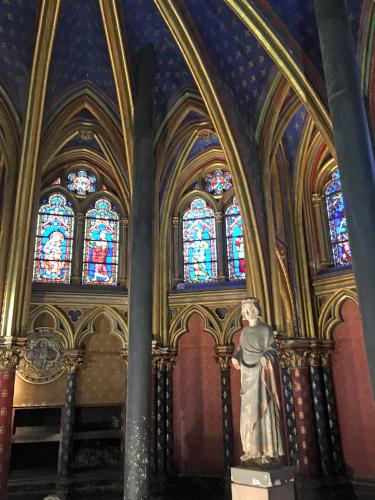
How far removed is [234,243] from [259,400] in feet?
36.3

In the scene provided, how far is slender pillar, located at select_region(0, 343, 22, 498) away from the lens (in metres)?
11.3

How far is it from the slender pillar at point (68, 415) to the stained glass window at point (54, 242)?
2590 millimetres

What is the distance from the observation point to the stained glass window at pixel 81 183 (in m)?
17.2

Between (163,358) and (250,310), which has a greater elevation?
(163,358)

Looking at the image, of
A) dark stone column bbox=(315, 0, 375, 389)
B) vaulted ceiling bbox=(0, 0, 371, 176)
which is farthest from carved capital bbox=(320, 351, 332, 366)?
dark stone column bbox=(315, 0, 375, 389)

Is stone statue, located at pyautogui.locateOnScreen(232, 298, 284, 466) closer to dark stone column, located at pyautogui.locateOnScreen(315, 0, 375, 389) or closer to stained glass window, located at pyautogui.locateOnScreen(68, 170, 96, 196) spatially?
dark stone column, located at pyautogui.locateOnScreen(315, 0, 375, 389)

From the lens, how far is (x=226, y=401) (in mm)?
14844

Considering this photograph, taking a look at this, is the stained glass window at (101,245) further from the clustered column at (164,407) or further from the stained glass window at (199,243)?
the clustered column at (164,407)

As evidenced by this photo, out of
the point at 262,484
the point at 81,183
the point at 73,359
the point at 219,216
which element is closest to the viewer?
the point at 262,484

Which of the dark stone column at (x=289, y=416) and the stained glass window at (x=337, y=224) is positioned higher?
the stained glass window at (x=337, y=224)

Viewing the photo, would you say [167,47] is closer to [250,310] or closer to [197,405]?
[250,310]

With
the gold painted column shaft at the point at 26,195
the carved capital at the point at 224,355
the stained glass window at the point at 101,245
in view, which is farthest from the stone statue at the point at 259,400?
the stained glass window at the point at 101,245

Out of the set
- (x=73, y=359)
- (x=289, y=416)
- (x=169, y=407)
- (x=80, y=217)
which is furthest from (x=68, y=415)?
(x=289, y=416)

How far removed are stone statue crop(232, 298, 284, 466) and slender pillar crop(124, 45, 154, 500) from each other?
3473mm
